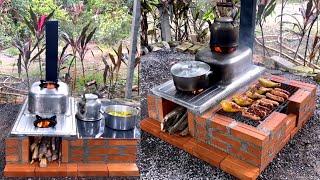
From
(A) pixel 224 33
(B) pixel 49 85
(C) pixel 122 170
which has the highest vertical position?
(A) pixel 224 33

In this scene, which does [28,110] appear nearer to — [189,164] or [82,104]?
[82,104]

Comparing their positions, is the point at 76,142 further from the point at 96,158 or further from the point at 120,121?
the point at 120,121

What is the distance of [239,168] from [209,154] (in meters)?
0.19

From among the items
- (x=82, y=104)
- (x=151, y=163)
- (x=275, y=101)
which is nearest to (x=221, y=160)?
(x=151, y=163)

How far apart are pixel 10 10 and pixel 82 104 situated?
2.30 feet

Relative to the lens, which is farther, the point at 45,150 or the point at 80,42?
the point at 80,42

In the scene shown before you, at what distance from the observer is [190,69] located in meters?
2.11

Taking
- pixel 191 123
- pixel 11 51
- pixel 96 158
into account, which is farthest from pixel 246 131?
pixel 11 51

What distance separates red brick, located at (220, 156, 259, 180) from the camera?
181 centimetres

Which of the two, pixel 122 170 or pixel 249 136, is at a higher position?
pixel 249 136

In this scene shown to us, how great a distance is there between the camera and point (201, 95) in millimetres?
2094

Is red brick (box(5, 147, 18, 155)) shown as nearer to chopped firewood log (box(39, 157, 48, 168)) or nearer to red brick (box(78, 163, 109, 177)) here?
chopped firewood log (box(39, 157, 48, 168))

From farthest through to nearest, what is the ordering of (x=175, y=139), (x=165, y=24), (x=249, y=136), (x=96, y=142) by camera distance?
1. (x=165, y=24)
2. (x=175, y=139)
3. (x=96, y=142)
4. (x=249, y=136)

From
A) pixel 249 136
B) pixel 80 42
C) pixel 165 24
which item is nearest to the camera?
pixel 249 136
